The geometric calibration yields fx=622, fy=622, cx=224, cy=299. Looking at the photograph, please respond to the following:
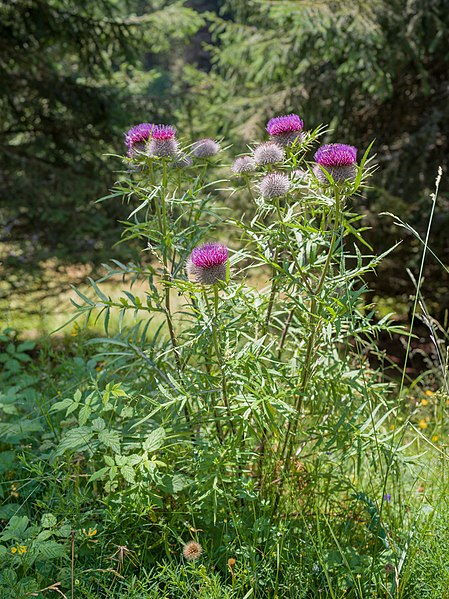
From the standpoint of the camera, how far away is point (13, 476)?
8.22ft

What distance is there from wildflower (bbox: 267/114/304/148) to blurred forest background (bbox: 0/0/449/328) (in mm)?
2699

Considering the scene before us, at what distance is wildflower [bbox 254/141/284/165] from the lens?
1.85 metres

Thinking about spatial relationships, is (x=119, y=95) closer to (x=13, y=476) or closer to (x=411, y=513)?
(x=13, y=476)

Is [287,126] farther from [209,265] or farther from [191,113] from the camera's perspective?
[191,113]

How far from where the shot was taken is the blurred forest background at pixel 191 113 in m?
4.64

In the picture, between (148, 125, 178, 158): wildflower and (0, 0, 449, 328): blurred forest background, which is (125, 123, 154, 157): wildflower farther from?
(0, 0, 449, 328): blurred forest background

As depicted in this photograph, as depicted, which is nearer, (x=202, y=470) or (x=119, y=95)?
(x=202, y=470)

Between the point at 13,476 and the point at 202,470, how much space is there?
1.03m

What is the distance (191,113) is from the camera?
598cm

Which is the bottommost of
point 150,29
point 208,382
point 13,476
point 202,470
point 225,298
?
point 13,476

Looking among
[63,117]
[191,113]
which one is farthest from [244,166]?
[191,113]

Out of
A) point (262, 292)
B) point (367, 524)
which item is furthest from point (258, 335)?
point (367, 524)

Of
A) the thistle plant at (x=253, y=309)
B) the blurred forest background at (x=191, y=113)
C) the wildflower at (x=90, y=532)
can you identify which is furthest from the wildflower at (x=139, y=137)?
the blurred forest background at (x=191, y=113)

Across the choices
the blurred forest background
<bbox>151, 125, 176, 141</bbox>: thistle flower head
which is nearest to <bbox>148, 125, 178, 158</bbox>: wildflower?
<bbox>151, 125, 176, 141</bbox>: thistle flower head
